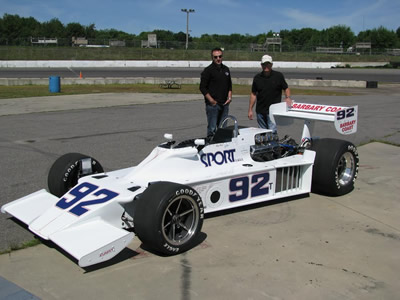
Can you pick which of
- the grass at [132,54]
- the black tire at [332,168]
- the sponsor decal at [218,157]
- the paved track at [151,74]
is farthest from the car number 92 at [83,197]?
the grass at [132,54]

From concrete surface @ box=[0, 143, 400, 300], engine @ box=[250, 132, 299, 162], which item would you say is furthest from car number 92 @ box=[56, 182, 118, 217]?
engine @ box=[250, 132, 299, 162]

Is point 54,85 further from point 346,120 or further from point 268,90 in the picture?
point 346,120

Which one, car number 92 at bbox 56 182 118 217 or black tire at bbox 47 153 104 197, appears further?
black tire at bbox 47 153 104 197

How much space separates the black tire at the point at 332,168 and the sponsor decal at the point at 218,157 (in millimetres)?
1345

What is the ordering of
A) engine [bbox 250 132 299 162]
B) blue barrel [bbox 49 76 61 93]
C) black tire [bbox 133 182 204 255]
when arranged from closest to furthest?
black tire [bbox 133 182 204 255], engine [bbox 250 132 299 162], blue barrel [bbox 49 76 61 93]

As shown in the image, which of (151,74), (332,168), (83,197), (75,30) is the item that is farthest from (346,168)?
(75,30)

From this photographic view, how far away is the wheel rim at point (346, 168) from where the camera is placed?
22.3ft

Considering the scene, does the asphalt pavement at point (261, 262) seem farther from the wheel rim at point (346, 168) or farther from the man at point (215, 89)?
the man at point (215, 89)

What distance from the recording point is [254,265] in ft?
14.3

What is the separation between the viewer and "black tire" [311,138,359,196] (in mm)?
6422

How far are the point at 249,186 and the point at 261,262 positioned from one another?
4.74ft

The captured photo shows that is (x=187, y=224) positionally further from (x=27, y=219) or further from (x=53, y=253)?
(x=27, y=219)

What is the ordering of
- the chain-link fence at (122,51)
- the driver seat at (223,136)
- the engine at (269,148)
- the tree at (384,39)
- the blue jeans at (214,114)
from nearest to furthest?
the driver seat at (223,136), the engine at (269,148), the blue jeans at (214,114), the chain-link fence at (122,51), the tree at (384,39)

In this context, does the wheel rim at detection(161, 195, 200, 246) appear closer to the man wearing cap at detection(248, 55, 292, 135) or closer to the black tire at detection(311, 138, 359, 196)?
the black tire at detection(311, 138, 359, 196)
